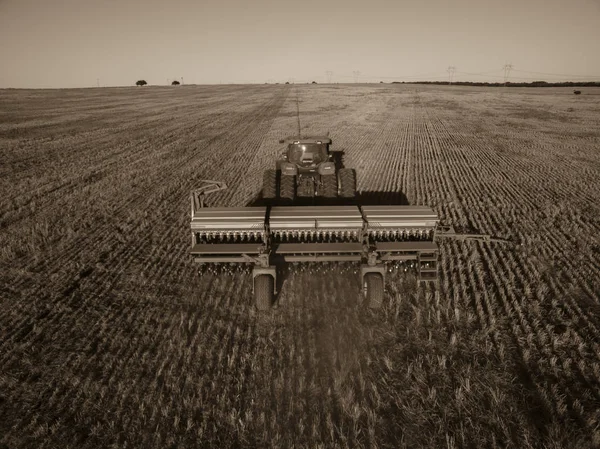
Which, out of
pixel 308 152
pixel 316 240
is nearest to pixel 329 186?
pixel 308 152

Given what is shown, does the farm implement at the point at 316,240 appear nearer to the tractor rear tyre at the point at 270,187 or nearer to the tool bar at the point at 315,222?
the tool bar at the point at 315,222

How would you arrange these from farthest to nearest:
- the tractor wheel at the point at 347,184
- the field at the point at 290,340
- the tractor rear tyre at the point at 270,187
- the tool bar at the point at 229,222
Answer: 1. the tractor rear tyre at the point at 270,187
2. the tractor wheel at the point at 347,184
3. the tool bar at the point at 229,222
4. the field at the point at 290,340

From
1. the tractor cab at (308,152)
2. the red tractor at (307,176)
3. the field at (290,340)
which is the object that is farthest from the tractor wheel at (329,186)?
the field at (290,340)

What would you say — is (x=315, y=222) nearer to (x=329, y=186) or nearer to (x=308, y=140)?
(x=329, y=186)

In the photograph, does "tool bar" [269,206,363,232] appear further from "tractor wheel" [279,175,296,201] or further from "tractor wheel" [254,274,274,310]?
"tractor wheel" [279,175,296,201]

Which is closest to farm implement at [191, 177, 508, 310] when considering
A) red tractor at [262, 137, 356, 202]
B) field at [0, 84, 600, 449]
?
field at [0, 84, 600, 449]
